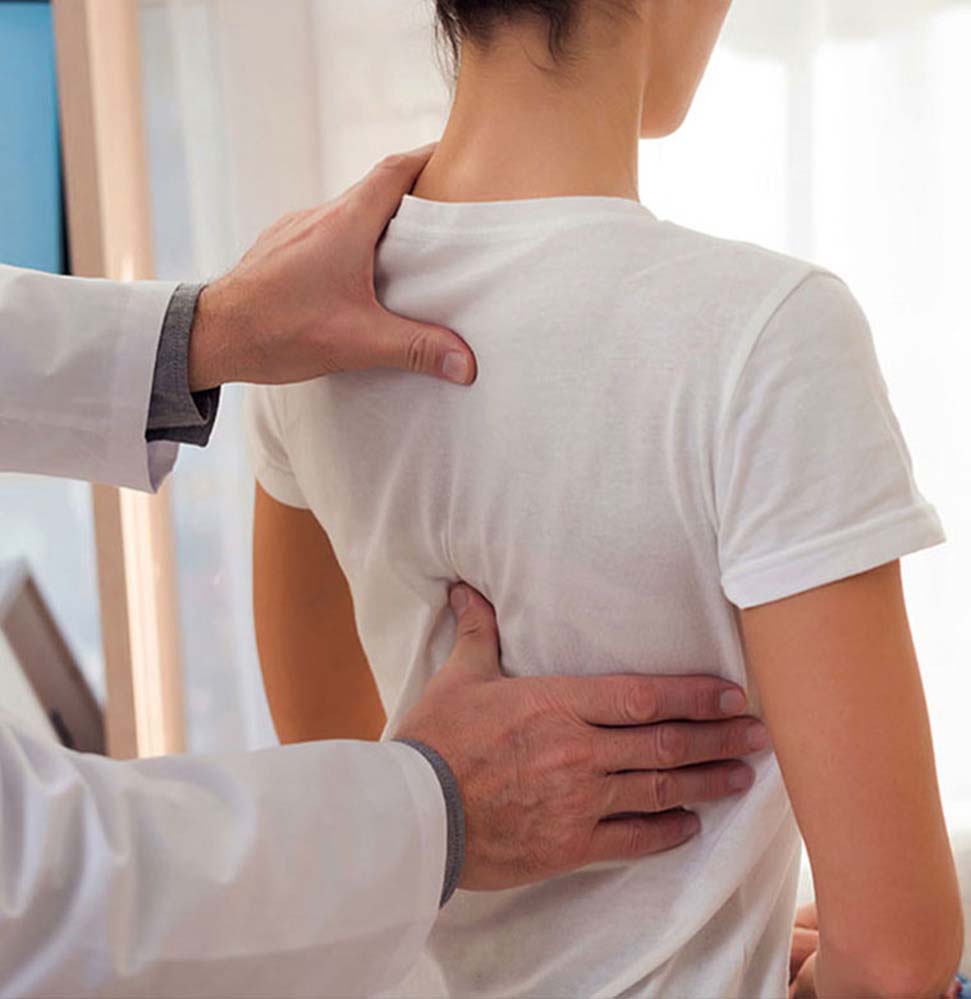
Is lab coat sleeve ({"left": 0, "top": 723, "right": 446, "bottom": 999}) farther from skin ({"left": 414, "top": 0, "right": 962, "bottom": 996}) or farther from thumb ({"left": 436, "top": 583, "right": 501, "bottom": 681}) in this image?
skin ({"left": 414, "top": 0, "right": 962, "bottom": 996})

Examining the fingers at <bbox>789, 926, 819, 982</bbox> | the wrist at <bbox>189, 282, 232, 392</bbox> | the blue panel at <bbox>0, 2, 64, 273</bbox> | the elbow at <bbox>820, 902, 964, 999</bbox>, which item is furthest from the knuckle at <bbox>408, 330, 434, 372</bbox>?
the blue panel at <bbox>0, 2, 64, 273</bbox>

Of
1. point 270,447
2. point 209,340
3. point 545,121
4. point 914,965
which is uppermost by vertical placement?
point 545,121

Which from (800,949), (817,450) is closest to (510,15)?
(817,450)

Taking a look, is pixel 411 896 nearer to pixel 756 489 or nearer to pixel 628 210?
pixel 756 489

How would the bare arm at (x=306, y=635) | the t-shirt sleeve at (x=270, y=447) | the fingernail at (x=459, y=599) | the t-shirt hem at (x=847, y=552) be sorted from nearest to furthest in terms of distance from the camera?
the t-shirt hem at (x=847, y=552) → the fingernail at (x=459, y=599) → the t-shirt sleeve at (x=270, y=447) → the bare arm at (x=306, y=635)

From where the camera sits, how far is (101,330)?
98 cm

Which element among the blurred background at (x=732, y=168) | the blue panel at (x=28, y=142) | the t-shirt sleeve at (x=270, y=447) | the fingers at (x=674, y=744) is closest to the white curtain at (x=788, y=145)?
the blurred background at (x=732, y=168)

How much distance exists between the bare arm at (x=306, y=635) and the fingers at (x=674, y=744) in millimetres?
409

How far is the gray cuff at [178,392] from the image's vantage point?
0.97 meters

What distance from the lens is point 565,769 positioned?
89cm

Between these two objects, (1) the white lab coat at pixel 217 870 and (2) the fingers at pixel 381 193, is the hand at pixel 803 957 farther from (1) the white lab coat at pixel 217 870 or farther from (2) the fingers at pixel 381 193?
(2) the fingers at pixel 381 193

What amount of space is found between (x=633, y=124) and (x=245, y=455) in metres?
1.04

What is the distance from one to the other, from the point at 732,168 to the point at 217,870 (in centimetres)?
104

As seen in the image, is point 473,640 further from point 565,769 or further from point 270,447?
point 270,447
